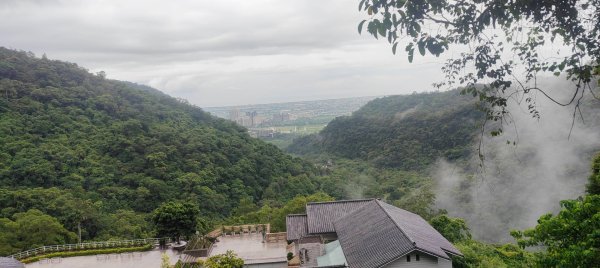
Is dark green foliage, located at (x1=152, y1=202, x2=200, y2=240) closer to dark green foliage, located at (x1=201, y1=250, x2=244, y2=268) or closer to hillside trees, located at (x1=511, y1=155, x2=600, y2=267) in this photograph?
dark green foliage, located at (x1=201, y1=250, x2=244, y2=268)

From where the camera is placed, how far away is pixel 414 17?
424cm

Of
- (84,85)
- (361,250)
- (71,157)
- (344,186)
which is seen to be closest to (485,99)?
(361,250)

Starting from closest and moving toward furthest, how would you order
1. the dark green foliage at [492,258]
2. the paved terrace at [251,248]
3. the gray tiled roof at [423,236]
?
the gray tiled roof at [423,236] → the dark green foliage at [492,258] → the paved terrace at [251,248]

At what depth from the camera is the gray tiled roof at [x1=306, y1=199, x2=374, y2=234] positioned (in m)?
17.9

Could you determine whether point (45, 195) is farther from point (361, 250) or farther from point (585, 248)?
point (585, 248)

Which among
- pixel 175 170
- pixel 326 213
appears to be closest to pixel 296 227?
pixel 326 213

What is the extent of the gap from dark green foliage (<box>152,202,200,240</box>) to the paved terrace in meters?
1.56

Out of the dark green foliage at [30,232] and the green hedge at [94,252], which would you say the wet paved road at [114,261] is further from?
the dark green foliage at [30,232]

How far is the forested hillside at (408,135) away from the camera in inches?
2064

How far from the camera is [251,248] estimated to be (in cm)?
1923

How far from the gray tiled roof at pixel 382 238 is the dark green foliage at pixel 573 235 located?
432cm

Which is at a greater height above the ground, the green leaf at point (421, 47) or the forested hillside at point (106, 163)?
the green leaf at point (421, 47)

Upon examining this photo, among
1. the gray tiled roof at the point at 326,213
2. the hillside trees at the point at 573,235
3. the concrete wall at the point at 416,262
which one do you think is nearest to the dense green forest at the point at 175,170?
the hillside trees at the point at 573,235

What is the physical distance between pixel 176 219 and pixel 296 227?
537 cm
